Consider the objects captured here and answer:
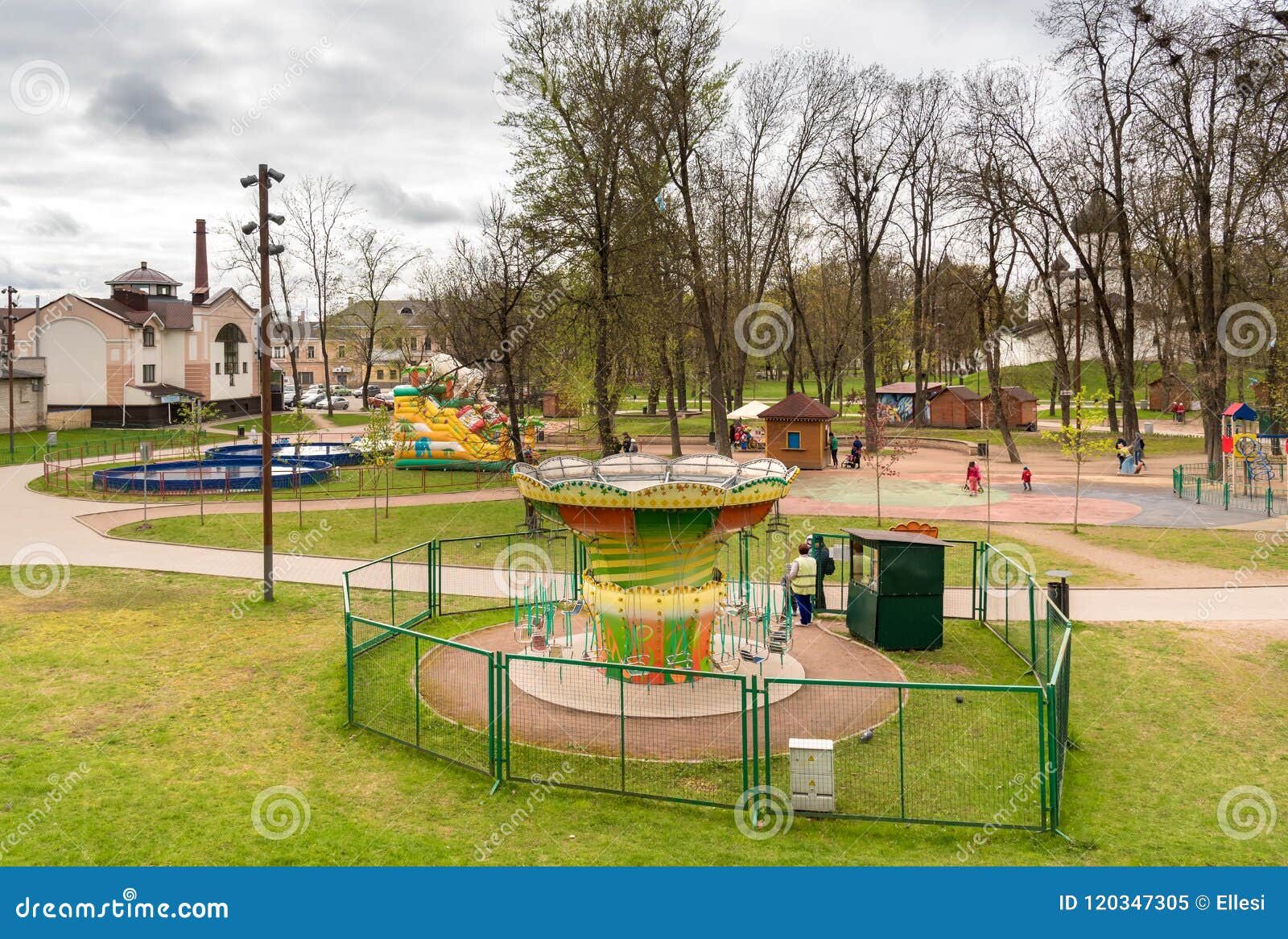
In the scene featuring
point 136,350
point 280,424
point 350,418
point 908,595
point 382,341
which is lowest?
point 908,595

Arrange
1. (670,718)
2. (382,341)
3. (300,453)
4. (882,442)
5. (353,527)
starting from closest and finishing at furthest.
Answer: (670,718), (353,527), (300,453), (882,442), (382,341)

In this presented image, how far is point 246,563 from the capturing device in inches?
898

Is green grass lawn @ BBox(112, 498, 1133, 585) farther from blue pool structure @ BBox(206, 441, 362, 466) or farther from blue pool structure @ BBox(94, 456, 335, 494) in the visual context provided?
blue pool structure @ BBox(206, 441, 362, 466)

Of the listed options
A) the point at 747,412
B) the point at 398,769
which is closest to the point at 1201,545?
the point at 398,769

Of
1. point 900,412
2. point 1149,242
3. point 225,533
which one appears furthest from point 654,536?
point 900,412

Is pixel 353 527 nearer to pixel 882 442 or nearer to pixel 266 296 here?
pixel 266 296

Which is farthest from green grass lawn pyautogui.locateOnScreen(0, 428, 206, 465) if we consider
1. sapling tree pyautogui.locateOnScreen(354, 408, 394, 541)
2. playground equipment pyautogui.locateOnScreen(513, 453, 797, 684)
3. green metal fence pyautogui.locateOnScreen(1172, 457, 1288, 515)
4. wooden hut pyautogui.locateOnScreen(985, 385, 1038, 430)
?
wooden hut pyautogui.locateOnScreen(985, 385, 1038, 430)

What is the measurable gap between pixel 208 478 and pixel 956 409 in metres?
44.1

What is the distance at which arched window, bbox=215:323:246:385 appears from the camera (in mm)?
71250

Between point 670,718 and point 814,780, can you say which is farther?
point 670,718

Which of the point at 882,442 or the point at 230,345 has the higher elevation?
the point at 230,345

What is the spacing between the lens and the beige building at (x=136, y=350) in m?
61.8

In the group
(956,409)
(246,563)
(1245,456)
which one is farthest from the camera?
(956,409)

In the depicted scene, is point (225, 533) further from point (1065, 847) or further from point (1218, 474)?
point (1218, 474)
